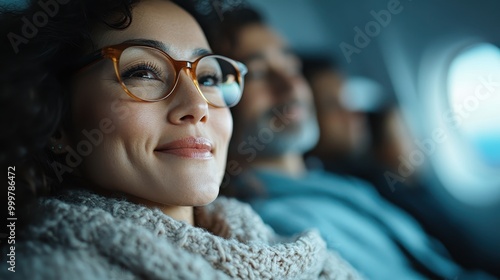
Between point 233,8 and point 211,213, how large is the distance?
1.71 ft

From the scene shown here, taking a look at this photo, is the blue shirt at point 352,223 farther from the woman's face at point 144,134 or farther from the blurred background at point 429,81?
the woman's face at point 144,134

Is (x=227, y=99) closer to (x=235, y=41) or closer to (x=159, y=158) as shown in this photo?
(x=159, y=158)

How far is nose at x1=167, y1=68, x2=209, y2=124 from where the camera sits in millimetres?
752

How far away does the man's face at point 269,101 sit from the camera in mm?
1436

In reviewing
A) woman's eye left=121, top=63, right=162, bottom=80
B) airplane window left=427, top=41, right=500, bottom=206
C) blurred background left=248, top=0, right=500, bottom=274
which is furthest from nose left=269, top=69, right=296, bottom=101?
woman's eye left=121, top=63, right=162, bottom=80

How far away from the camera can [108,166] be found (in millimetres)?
750

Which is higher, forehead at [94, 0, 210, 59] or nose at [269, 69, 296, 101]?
forehead at [94, 0, 210, 59]

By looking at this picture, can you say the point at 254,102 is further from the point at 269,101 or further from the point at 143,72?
the point at 143,72

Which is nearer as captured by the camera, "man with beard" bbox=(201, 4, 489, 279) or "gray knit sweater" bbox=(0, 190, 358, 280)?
"gray knit sweater" bbox=(0, 190, 358, 280)

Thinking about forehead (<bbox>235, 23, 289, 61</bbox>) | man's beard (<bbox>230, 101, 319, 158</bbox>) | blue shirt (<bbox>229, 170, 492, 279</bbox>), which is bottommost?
blue shirt (<bbox>229, 170, 492, 279</bbox>)

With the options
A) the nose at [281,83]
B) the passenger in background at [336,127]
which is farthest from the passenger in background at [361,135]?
the nose at [281,83]

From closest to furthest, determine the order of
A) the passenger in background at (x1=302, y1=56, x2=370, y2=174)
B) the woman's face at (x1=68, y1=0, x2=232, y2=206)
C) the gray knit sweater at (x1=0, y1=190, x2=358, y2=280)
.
A: the gray knit sweater at (x1=0, y1=190, x2=358, y2=280), the woman's face at (x1=68, y1=0, x2=232, y2=206), the passenger in background at (x1=302, y1=56, x2=370, y2=174)

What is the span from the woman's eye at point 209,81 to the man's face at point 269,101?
51 cm

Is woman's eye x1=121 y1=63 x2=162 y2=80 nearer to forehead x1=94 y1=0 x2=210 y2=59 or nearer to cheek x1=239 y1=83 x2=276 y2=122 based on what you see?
forehead x1=94 y1=0 x2=210 y2=59
